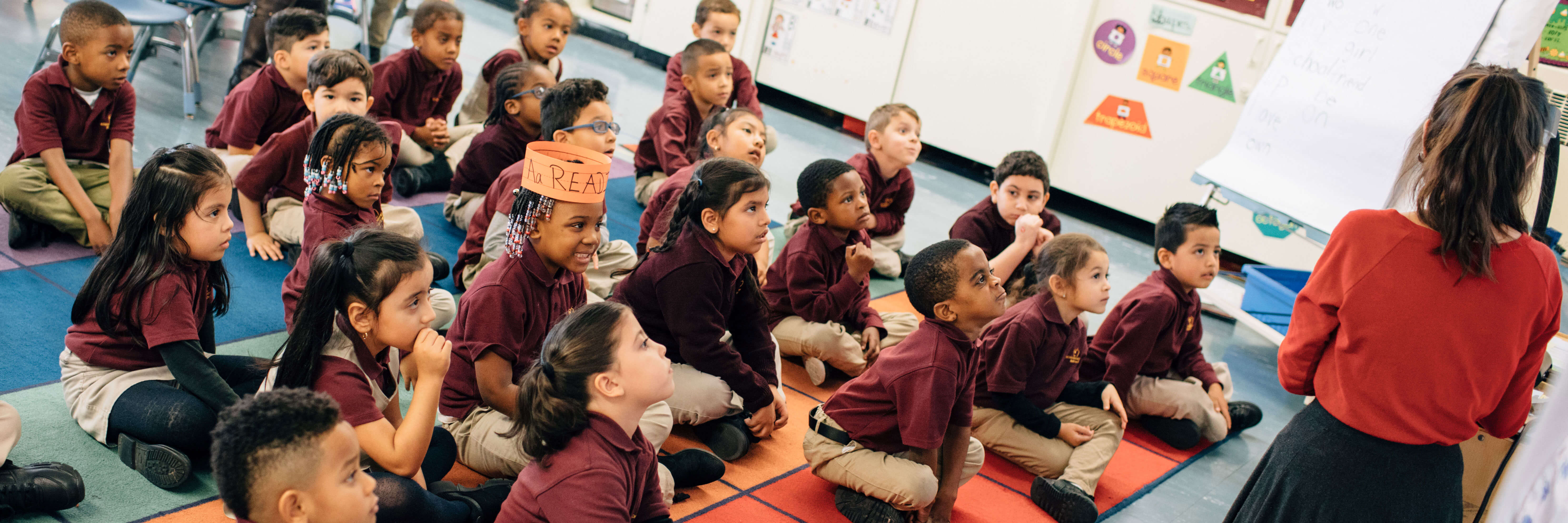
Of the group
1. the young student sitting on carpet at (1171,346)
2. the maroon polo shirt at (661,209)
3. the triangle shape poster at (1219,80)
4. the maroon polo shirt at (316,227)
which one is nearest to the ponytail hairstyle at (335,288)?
the maroon polo shirt at (316,227)

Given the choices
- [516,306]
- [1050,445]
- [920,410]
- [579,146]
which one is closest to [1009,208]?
[1050,445]

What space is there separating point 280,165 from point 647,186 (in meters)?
1.50

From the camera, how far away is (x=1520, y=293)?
1.64 metres

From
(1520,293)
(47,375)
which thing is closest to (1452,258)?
(1520,293)

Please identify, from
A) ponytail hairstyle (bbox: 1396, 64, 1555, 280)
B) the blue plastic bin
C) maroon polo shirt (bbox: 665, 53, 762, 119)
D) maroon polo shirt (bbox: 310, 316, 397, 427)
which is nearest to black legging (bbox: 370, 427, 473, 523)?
maroon polo shirt (bbox: 310, 316, 397, 427)

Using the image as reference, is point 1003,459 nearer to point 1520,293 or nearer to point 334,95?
point 1520,293

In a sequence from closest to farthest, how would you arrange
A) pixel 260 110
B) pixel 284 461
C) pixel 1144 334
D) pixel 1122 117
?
pixel 284 461
pixel 1144 334
pixel 260 110
pixel 1122 117

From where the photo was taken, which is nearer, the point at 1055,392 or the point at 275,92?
the point at 1055,392

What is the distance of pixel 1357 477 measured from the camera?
1739mm

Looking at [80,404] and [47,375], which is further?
[47,375]

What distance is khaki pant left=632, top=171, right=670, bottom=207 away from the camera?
13.4 feet

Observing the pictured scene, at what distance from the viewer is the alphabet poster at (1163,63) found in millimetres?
5082

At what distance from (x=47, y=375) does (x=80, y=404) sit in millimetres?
326

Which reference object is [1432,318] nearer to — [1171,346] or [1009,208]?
[1171,346]
